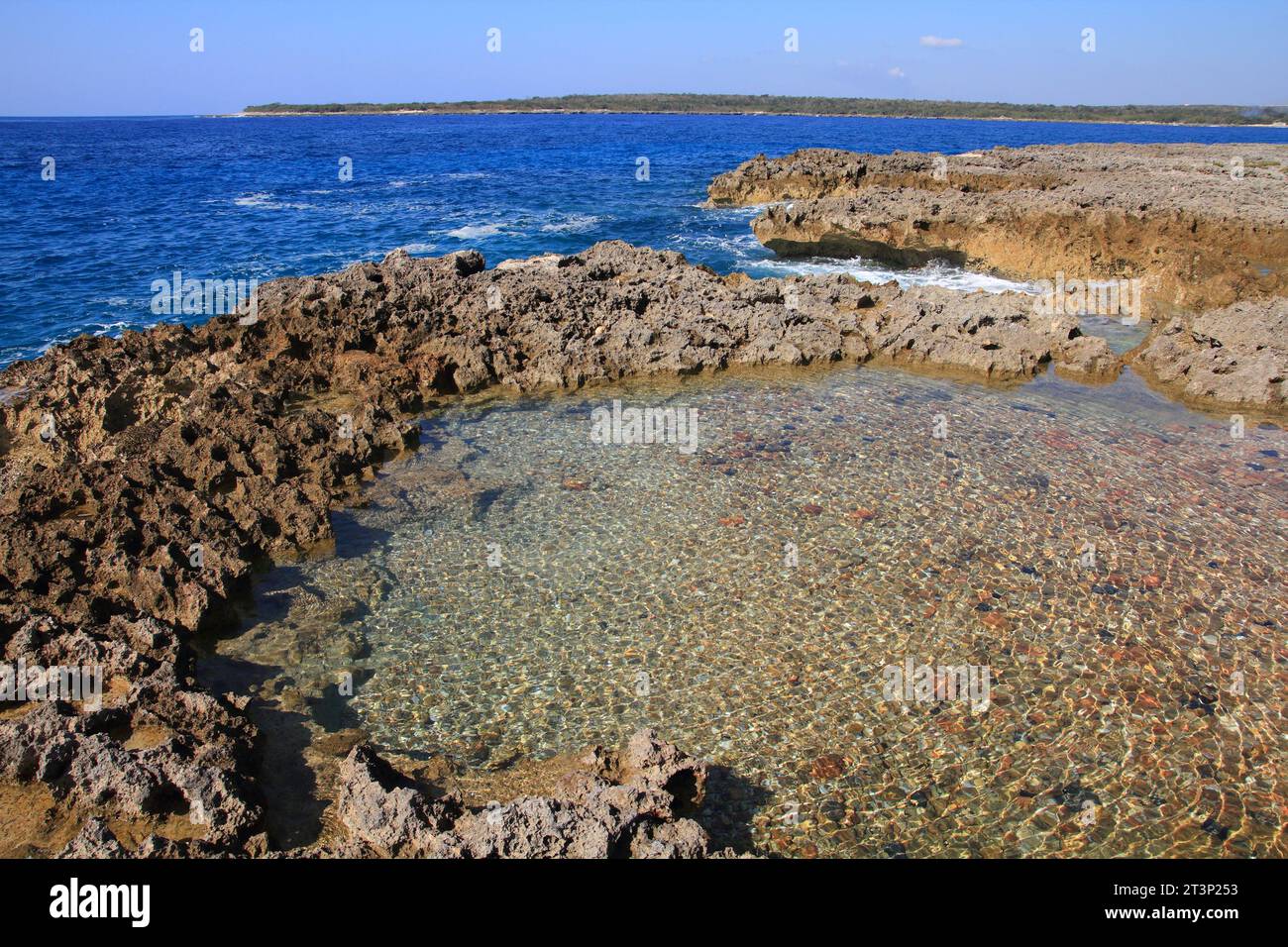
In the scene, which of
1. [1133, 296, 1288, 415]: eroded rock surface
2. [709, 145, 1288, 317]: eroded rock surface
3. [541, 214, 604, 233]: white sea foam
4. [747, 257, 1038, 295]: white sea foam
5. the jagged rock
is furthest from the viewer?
[541, 214, 604, 233]: white sea foam

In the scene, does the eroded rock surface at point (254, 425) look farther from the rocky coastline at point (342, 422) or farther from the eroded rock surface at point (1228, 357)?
the eroded rock surface at point (1228, 357)

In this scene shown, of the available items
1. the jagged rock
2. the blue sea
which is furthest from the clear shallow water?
the blue sea

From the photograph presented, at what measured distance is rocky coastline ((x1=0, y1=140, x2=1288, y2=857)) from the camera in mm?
6223

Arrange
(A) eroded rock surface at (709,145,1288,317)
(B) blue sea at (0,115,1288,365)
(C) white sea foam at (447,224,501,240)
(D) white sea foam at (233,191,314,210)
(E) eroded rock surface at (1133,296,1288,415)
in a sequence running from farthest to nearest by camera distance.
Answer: (D) white sea foam at (233,191,314,210) → (C) white sea foam at (447,224,501,240) → (B) blue sea at (0,115,1288,365) → (A) eroded rock surface at (709,145,1288,317) → (E) eroded rock surface at (1133,296,1288,415)

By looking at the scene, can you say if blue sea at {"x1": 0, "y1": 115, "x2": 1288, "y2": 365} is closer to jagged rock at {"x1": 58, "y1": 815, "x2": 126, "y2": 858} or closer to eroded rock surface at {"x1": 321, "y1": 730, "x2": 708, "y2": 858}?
jagged rock at {"x1": 58, "y1": 815, "x2": 126, "y2": 858}

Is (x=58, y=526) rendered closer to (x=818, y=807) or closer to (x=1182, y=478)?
(x=818, y=807)

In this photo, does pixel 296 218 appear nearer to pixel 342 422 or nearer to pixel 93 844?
pixel 342 422

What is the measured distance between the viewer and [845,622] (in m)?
9.29

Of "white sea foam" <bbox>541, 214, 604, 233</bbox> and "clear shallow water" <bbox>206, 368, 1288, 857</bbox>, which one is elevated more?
"white sea foam" <bbox>541, 214, 604, 233</bbox>

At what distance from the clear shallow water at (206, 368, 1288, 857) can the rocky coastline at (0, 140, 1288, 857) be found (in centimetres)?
90

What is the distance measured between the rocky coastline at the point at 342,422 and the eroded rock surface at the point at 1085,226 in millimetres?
160
